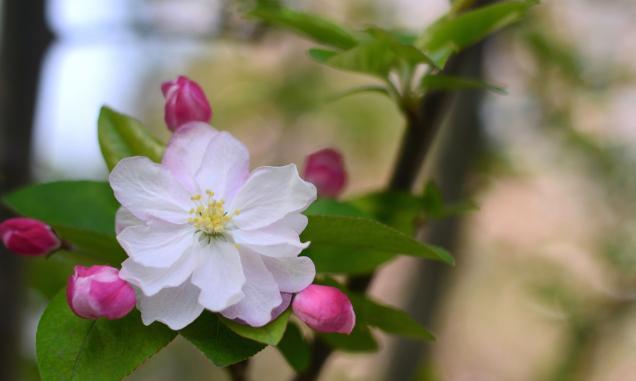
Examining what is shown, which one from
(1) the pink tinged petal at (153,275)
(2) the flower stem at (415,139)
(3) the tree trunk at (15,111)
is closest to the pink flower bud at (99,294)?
(1) the pink tinged petal at (153,275)

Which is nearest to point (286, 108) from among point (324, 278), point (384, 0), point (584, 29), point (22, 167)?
point (384, 0)

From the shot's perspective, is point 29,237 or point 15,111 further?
point 15,111

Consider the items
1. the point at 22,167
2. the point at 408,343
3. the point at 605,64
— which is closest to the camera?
the point at 22,167

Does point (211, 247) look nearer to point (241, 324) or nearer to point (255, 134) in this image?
point (241, 324)

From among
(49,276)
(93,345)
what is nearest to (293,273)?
(93,345)

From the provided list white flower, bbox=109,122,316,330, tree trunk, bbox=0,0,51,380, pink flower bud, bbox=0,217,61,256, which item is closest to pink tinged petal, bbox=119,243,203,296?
white flower, bbox=109,122,316,330

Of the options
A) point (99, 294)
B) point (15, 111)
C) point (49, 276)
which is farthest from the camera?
point (15, 111)

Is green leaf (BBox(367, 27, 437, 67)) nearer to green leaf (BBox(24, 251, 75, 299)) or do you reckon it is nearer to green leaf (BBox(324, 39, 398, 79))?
green leaf (BBox(324, 39, 398, 79))

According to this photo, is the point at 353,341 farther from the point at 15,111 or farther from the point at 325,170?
the point at 15,111
